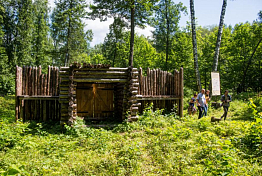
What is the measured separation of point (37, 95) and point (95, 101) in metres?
3.10

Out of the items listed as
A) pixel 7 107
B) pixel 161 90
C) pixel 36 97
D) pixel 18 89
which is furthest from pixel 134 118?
pixel 7 107

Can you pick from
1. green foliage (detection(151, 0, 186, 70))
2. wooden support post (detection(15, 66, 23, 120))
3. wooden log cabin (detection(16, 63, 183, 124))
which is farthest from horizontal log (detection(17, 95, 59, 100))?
green foliage (detection(151, 0, 186, 70))

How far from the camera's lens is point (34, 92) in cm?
1079

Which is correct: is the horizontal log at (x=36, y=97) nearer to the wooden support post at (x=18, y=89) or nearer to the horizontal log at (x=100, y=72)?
the wooden support post at (x=18, y=89)

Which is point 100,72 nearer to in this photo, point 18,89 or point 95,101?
point 95,101

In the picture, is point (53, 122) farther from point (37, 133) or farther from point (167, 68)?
point (167, 68)

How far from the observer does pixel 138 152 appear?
650 centimetres

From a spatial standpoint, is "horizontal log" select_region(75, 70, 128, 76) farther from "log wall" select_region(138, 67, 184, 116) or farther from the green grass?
the green grass

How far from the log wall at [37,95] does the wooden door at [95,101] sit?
→ 1376 millimetres

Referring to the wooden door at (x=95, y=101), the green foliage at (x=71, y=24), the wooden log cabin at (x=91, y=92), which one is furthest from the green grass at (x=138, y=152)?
the green foliage at (x=71, y=24)

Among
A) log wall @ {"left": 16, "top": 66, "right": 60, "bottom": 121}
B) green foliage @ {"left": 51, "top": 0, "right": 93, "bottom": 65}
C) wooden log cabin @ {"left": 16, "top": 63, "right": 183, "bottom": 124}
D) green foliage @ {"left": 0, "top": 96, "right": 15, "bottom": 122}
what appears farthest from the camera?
green foliage @ {"left": 51, "top": 0, "right": 93, "bottom": 65}

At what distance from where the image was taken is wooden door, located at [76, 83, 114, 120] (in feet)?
39.7

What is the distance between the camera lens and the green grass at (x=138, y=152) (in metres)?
5.58

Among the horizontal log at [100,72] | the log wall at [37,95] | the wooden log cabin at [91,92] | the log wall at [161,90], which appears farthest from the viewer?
the log wall at [161,90]
